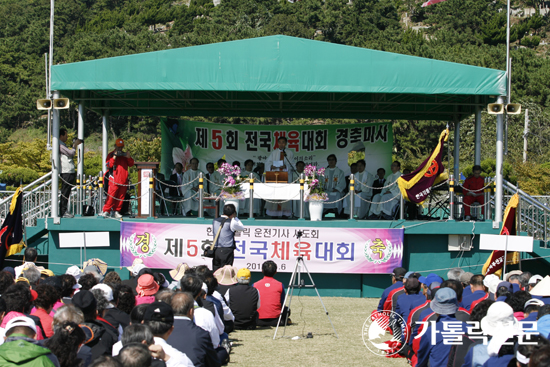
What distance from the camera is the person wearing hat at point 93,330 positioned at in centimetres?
491

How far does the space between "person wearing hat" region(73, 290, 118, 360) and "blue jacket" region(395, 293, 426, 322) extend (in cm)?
360

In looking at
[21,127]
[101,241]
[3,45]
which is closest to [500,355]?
[101,241]

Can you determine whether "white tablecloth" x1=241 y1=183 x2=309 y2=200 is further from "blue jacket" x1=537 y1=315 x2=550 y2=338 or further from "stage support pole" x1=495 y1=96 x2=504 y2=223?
"blue jacket" x1=537 y1=315 x2=550 y2=338

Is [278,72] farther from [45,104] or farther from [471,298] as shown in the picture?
→ [471,298]

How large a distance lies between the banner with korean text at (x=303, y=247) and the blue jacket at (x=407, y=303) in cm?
499

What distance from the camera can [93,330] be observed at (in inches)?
197

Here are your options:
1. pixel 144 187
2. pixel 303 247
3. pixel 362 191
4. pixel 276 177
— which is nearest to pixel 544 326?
pixel 303 247

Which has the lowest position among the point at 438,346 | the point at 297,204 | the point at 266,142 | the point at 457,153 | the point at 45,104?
the point at 438,346

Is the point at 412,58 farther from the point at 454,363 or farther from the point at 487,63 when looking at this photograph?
the point at 487,63

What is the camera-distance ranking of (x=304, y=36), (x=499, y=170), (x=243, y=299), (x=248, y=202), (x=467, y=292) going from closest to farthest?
1. (x=467, y=292)
2. (x=243, y=299)
3. (x=499, y=170)
4. (x=248, y=202)
5. (x=304, y=36)

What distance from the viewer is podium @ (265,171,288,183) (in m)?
14.4

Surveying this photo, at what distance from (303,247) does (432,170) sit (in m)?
3.38

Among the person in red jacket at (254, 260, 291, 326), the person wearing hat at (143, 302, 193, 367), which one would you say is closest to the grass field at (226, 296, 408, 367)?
the person in red jacket at (254, 260, 291, 326)

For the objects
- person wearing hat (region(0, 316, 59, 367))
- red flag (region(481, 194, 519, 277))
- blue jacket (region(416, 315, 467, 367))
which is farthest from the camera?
red flag (region(481, 194, 519, 277))
